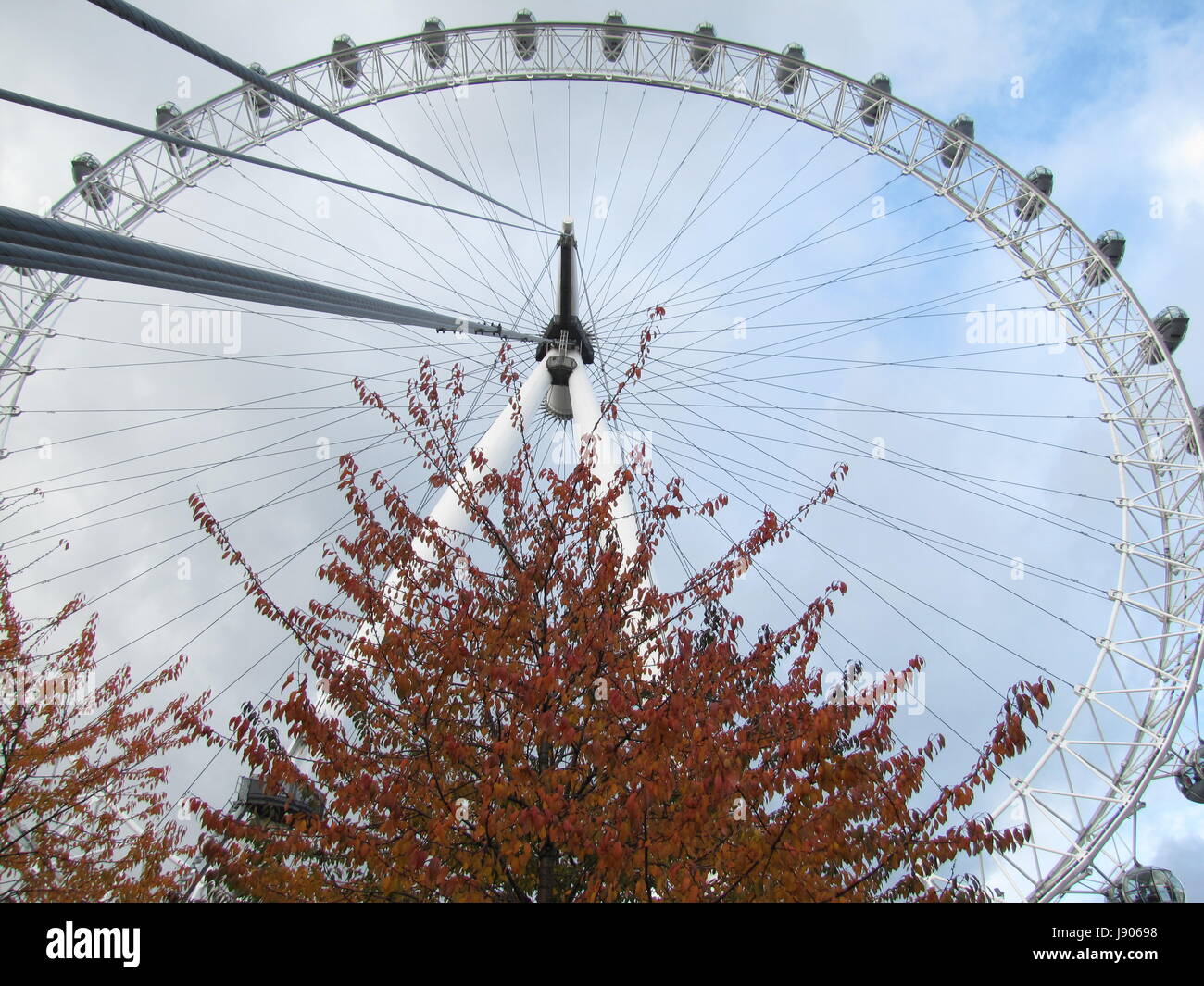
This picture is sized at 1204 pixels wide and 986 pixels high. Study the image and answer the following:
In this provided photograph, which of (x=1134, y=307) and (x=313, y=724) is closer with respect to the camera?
(x=313, y=724)

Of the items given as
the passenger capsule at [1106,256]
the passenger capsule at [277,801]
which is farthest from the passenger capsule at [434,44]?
the passenger capsule at [277,801]

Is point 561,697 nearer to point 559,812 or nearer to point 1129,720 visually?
point 559,812

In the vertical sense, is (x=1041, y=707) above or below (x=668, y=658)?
below

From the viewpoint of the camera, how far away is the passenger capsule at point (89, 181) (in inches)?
839

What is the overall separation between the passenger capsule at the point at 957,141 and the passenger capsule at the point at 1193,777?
17149mm

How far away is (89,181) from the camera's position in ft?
69.8

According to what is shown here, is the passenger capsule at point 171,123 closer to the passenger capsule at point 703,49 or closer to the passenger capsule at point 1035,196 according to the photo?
the passenger capsule at point 703,49

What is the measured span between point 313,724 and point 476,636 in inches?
58.3

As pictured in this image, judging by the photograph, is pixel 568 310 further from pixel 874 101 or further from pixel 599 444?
pixel 874 101

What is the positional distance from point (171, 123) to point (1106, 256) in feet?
88.8

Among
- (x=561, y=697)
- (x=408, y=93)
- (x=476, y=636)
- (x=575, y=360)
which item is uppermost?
(x=408, y=93)

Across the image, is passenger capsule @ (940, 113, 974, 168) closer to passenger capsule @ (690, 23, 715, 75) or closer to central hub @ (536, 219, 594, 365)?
passenger capsule @ (690, 23, 715, 75)
